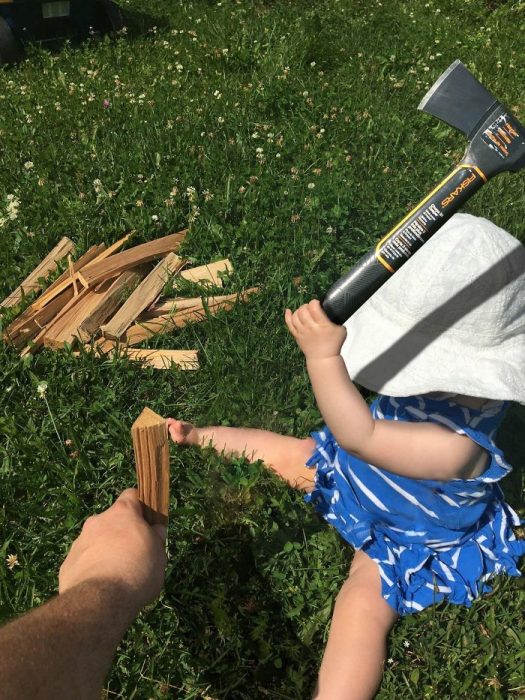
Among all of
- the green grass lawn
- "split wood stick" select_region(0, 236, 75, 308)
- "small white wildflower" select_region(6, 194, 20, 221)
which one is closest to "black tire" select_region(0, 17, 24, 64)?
the green grass lawn

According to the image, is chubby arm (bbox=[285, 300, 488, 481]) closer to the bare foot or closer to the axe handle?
the axe handle

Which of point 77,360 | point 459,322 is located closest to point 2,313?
point 77,360

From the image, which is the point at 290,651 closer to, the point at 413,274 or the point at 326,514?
the point at 326,514

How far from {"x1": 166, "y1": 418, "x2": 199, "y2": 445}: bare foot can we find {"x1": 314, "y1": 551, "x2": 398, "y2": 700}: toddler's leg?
909 millimetres

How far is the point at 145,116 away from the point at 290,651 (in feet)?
12.6

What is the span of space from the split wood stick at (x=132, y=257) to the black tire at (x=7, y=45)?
332 cm

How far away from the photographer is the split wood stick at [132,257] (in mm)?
3523

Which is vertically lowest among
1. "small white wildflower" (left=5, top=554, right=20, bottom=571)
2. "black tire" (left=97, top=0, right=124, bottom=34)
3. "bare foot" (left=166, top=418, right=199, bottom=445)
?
"small white wildflower" (left=5, top=554, right=20, bottom=571)

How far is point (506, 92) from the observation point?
18.7ft

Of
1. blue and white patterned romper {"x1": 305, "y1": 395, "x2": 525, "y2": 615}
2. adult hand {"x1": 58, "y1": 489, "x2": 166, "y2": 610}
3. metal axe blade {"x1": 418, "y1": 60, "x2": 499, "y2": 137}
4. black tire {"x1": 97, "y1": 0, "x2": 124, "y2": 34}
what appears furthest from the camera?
black tire {"x1": 97, "y1": 0, "x2": 124, "y2": 34}

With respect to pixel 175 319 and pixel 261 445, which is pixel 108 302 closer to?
pixel 175 319

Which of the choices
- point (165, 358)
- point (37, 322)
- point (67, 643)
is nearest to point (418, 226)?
point (67, 643)

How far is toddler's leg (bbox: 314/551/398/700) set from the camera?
2254mm

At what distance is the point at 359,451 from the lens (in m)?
2.26
